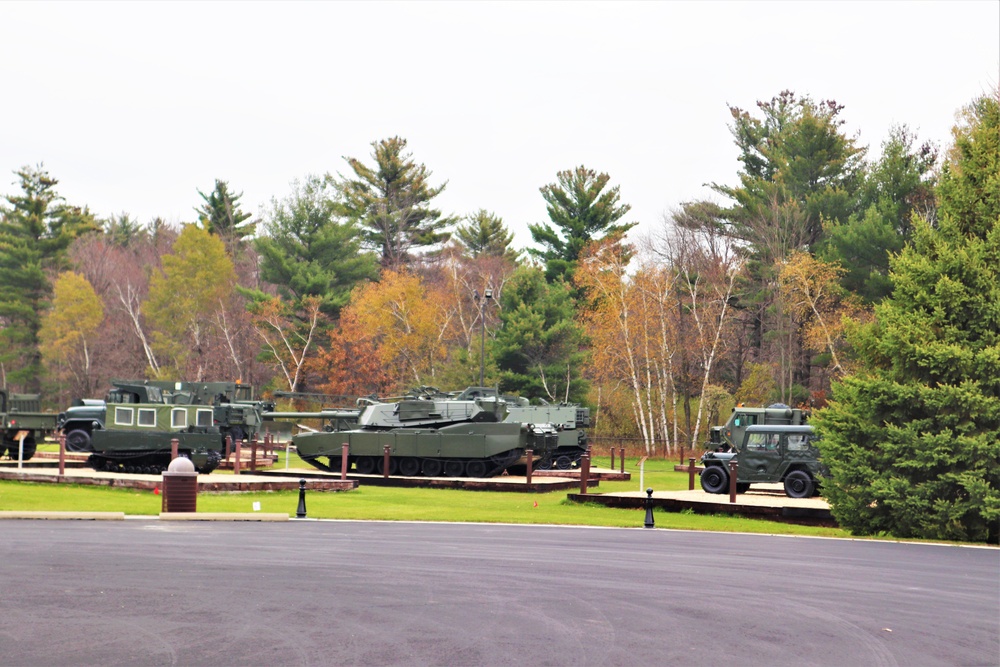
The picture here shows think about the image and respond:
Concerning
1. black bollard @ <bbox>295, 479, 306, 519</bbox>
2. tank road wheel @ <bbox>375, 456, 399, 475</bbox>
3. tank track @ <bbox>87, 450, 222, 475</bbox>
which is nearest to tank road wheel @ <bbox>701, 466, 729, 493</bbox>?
black bollard @ <bbox>295, 479, 306, 519</bbox>

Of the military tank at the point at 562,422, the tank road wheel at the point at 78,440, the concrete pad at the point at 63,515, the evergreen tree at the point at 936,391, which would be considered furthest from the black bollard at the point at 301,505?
the tank road wheel at the point at 78,440

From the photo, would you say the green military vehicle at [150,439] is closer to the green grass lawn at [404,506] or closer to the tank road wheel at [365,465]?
the green grass lawn at [404,506]

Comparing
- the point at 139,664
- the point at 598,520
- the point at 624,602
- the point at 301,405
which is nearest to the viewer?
the point at 139,664

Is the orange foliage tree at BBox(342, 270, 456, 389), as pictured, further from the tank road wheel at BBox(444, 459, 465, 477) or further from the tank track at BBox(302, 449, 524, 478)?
the tank road wheel at BBox(444, 459, 465, 477)

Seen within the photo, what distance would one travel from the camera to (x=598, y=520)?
2245 cm

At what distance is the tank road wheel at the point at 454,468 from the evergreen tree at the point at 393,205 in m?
44.9

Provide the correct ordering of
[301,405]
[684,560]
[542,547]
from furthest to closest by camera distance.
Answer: [301,405] < [542,547] < [684,560]

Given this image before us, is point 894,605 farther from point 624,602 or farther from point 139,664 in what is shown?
point 139,664

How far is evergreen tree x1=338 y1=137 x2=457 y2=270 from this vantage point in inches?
3169

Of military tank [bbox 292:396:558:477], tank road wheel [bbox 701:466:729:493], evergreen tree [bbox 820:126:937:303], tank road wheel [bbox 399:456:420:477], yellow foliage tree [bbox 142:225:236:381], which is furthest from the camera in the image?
yellow foliage tree [bbox 142:225:236:381]

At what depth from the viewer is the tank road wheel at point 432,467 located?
35.4m

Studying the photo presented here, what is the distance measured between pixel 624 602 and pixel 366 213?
70.7 metres

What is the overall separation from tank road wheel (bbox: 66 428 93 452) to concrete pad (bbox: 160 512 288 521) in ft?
61.9

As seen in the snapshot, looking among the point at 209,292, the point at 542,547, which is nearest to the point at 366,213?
the point at 209,292
